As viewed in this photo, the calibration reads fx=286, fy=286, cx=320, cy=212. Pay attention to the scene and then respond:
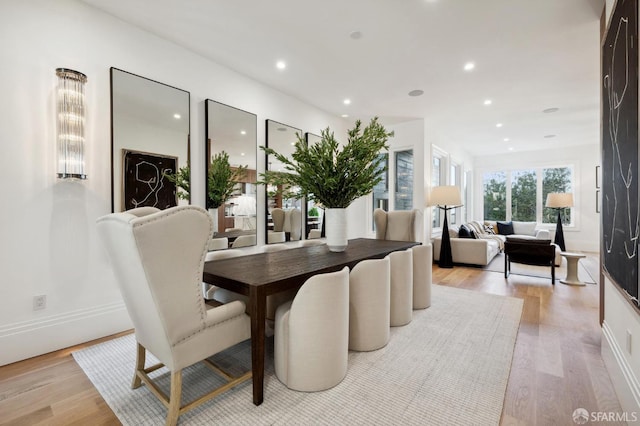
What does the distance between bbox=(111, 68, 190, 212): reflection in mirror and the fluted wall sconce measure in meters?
0.27

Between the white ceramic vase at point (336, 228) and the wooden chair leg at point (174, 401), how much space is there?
1.54 m

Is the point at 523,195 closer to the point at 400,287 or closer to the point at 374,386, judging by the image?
the point at 400,287

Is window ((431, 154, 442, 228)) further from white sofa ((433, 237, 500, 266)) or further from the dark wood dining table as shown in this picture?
the dark wood dining table

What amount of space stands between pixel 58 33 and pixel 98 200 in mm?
1378

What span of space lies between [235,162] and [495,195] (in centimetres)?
845

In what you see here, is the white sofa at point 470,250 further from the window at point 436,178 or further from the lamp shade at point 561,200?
the lamp shade at point 561,200

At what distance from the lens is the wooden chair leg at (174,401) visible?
1.39 metres

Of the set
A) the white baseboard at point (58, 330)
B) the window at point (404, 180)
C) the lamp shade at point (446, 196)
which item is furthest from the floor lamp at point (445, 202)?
the white baseboard at point (58, 330)

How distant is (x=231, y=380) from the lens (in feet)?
5.56

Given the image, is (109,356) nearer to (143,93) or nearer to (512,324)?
(143,93)

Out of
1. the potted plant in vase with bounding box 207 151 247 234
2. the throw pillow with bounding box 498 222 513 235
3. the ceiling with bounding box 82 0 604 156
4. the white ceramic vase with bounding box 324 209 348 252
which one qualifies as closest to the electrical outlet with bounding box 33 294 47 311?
the potted plant in vase with bounding box 207 151 247 234

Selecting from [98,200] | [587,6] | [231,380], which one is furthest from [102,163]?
[587,6]

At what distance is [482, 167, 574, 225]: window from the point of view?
8.03m
